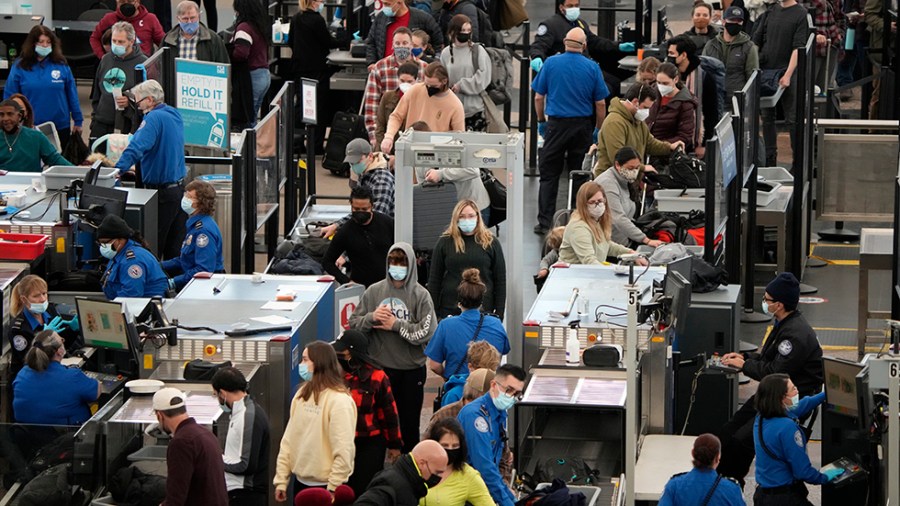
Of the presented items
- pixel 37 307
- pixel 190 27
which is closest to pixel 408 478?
pixel 37 307

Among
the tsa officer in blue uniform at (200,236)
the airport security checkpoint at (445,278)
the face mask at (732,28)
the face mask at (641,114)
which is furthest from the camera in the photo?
the face mask at (732,28)

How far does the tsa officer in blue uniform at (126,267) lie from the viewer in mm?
14781

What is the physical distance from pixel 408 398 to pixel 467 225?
1522 mm

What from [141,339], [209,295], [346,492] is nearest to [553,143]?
[209,295]

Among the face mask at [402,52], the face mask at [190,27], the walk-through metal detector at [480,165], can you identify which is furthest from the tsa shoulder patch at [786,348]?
the face mask at [190,27]

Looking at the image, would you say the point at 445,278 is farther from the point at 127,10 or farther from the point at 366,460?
the point at 127,10

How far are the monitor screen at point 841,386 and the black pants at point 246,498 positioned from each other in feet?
12.3

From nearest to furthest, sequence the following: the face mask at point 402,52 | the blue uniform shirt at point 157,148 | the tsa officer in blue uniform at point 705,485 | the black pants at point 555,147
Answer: the tsa officer in blue uniform at point 705,485 → the blue uniform shirt at point 157,148 → the black pants at point 555,147 → the face mask at point 402,52

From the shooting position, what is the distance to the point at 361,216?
15.3 meters

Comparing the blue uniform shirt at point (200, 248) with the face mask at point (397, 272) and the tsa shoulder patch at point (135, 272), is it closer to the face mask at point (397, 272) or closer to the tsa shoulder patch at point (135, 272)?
the tsa shoulder patch at point (135, 272)

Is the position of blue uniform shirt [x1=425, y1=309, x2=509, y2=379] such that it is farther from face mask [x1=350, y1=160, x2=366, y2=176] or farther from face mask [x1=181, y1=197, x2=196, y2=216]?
face mask [x1=350, y1=160, x2=366, y2=176]

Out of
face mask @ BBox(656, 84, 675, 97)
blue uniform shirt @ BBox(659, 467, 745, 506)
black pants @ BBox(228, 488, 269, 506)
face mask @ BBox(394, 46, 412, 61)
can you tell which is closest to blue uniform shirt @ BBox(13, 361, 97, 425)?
black pants @ BBox(228, 488, 269, 506)

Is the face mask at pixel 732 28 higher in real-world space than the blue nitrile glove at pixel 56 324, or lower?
higher

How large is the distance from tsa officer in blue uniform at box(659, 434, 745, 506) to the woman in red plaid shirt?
2.02m
